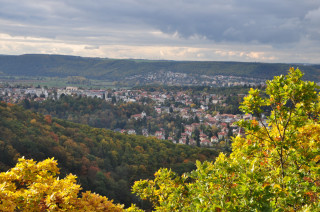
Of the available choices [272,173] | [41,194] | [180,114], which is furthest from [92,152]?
[180,114]

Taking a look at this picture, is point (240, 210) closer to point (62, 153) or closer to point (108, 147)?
point (62, 153)

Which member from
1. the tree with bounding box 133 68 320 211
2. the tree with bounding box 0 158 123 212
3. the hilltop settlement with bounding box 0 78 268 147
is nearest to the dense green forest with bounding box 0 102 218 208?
the tree with bounding box 0 158 123 212

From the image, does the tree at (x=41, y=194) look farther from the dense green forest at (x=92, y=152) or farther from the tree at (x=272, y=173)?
the dense green forest at (x=92, y=152)

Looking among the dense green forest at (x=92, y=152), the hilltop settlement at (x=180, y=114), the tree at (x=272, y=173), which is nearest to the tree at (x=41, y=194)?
the tree at (x=272, y=173)

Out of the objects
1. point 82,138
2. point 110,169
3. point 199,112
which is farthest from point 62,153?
point 199,112

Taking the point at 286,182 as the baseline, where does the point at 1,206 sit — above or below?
below
